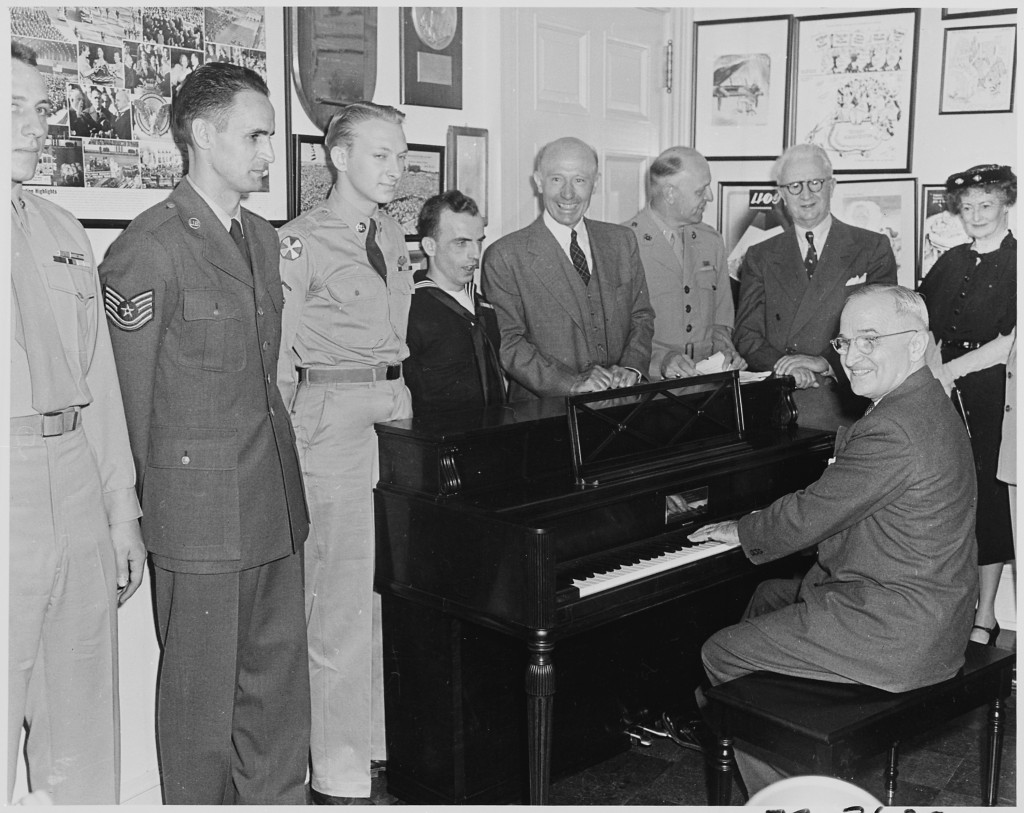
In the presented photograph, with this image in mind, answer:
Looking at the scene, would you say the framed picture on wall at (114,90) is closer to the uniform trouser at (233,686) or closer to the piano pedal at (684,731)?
the uniform trouser at (233,686)

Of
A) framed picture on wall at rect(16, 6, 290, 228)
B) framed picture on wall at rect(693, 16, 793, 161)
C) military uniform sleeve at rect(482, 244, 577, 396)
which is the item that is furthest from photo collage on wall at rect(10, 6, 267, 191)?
framed picture on wall at rect(693, 16, 793, 161)

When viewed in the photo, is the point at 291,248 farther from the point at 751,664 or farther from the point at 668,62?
the point at 668,62

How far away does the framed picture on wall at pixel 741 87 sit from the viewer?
5629 mm

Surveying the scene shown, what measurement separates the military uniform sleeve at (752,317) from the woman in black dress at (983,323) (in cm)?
66

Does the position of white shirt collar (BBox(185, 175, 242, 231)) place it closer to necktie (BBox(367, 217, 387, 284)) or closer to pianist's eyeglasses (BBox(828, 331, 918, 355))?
necktie (BBox(367, 217, 387, 284))

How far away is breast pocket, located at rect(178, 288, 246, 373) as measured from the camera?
9.39 ft

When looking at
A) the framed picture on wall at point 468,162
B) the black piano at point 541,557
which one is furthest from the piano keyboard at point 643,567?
the framed picture on wall at point 468,162

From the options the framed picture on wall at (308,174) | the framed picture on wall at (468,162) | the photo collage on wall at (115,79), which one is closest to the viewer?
the photo collage on wall at (115,79)

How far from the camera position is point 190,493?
2.88 m

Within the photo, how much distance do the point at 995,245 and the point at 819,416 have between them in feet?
3.12

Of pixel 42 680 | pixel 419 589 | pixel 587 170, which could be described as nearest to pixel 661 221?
pixel 587 170

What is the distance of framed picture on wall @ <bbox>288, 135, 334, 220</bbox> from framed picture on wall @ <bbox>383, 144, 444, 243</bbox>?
363mm

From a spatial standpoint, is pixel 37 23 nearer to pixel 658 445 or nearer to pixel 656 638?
pixel 658 445

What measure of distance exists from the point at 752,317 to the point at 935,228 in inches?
50.0
